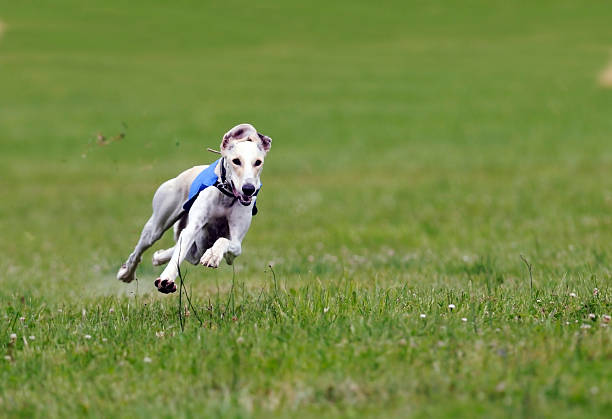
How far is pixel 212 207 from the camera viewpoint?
5141 millimetres

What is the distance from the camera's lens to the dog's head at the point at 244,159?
185 inches

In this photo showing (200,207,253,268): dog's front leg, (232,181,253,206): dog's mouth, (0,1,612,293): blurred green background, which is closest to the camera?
(232,181,253,206): dog's mouth

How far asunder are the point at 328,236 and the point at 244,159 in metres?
9.00

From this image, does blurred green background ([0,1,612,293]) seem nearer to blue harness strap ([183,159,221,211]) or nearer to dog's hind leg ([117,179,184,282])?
dog's hind leg ([117,179,184,282])

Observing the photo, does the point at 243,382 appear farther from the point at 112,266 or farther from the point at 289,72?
the point at 289,72

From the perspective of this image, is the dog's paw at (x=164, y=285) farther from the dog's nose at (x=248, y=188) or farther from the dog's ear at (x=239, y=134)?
the dog's ear at (x=239, y=134)

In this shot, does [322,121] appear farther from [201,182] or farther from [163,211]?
[201,182]

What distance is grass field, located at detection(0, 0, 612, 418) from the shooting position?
4605 millimetres

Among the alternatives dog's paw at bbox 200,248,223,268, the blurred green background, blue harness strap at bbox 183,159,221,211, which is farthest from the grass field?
dog's paw at bbox 200,248,223,268

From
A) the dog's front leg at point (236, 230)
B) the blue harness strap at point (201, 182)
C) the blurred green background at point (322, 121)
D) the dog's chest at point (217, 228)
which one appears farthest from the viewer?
the blurred green background at point (322, 121)

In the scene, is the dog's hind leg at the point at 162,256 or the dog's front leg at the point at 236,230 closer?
the dog's front leg at the point at 236,230

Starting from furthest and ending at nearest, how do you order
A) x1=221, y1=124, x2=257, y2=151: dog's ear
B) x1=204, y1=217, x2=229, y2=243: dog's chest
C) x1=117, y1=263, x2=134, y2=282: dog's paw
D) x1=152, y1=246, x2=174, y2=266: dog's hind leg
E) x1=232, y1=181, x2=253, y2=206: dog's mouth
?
x1=117, y1=263, x2=134, y2=282: dog's paw
x1=152, y1=246, x2=174, y2=266: dog's hind leg
x1=204, y1=217, x2=229, y2=243: dog's chest
x1=221, y1=124, x2=257, y2=151: dog's ear
x1=232, y1=181, x2=253, y2=206: dog's mouth

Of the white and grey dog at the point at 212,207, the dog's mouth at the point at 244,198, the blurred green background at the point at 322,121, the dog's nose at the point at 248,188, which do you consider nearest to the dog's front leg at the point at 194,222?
the white and grey dog at the point at 212,207

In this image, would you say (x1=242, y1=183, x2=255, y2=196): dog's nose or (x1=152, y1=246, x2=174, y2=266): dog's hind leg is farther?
(x1=152, y1=246, x2=174, y2=266): dog's hind leg
